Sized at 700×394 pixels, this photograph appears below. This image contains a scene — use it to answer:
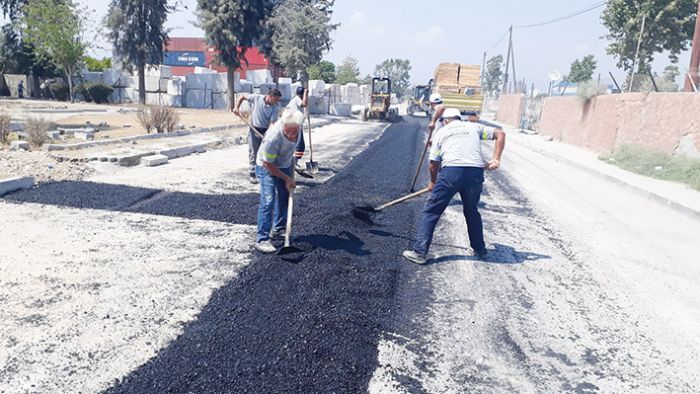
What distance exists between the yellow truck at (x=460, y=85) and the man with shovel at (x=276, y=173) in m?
19.6

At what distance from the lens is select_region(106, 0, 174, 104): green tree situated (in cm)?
3017

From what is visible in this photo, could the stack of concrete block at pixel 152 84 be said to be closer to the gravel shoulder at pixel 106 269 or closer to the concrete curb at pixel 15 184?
the gravel shoulder at pixel 106 269

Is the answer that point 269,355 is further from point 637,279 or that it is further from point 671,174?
point 671,174

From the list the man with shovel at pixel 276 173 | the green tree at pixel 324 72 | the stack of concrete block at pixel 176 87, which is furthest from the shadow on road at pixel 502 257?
the green tree at pixel 324 72

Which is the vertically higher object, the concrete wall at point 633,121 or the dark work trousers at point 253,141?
the concrete wall at point 633,121

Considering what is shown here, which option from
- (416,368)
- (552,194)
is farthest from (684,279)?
(552,194)

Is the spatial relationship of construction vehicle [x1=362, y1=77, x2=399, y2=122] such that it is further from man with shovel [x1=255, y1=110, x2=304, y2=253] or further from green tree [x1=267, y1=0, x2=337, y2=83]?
man with shovel [x1=255, y1=110, x2=304, y2=253]

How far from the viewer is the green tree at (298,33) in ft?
94.5

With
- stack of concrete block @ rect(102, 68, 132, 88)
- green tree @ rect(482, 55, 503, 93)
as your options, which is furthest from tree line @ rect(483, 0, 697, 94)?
green tree @ rect(482, 55, 503, 93)

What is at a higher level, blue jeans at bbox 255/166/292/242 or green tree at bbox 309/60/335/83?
green tree at bbox 309/60/335/83

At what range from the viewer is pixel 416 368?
2.96 metres

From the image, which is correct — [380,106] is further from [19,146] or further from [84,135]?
[19,146]

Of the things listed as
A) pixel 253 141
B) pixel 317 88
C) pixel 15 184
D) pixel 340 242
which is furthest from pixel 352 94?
pixel 340 242

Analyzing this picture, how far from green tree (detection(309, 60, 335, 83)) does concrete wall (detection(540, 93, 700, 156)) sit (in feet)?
106
